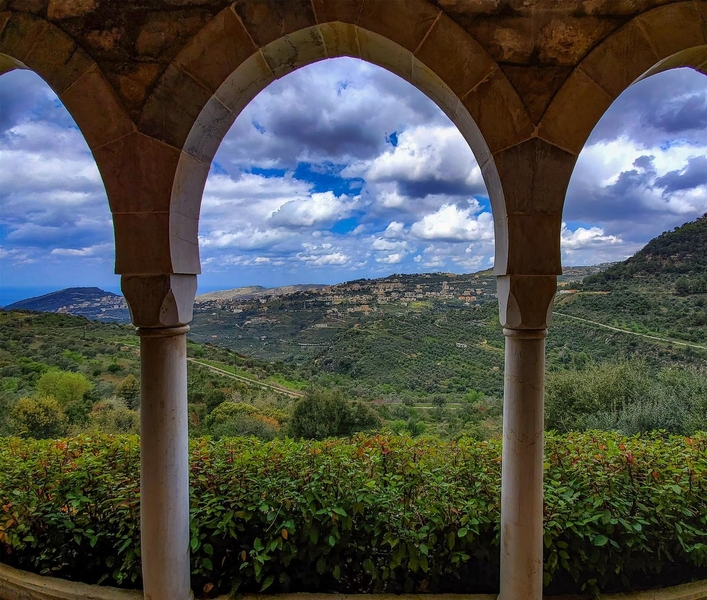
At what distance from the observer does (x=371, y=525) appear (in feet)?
8.44

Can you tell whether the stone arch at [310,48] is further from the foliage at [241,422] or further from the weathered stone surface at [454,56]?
the foliage at [241,422]

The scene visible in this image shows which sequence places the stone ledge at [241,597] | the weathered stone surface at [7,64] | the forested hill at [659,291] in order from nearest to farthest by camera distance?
the weathered stone surface at [7,64]
the stone ledge at [241,597]
the forested hill at [659,291]

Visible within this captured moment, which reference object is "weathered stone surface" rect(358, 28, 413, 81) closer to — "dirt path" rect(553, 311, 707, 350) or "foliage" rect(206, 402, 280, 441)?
"foliage" rect(206, 402, 280, 441)

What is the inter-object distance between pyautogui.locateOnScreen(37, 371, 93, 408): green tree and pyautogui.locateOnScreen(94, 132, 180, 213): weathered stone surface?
500 centimetres

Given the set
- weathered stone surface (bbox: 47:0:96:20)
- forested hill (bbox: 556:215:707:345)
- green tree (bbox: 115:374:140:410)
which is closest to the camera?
weathered stone surface (bbox: 47:0:96:20)

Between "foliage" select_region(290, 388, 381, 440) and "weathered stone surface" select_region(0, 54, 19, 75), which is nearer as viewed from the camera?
"weathered stone surface" select_region(0, 54, 19, 75)

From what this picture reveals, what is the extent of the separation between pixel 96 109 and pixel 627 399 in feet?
26.2

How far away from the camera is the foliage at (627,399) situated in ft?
17.7

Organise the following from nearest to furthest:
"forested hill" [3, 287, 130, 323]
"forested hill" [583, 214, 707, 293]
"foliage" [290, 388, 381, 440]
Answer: "foliage" [290, 388, 381, 440]
"forested hill" [3, 287, 130, 323]
"forested hill" [583, 214, 707, 293]

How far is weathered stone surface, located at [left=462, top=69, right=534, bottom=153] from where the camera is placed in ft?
6.82

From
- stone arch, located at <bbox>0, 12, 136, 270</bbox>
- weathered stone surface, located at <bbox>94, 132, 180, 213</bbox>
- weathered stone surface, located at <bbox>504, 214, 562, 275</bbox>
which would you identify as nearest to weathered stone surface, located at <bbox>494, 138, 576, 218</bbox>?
weathered stone surface, located at <bbox>504, 214, 562, 275</bbox>

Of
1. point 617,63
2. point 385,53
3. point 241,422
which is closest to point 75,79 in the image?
point 385,53

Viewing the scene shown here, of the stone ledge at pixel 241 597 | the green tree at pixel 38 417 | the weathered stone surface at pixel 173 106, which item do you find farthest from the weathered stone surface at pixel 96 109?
the green tree at pixel 38 417

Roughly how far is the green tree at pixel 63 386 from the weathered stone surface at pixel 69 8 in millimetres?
5283
